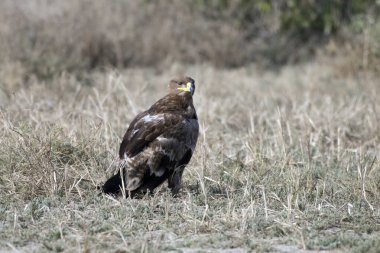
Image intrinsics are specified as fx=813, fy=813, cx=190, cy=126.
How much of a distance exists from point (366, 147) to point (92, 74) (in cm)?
531

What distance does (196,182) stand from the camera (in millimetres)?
6949

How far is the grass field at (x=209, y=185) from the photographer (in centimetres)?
538

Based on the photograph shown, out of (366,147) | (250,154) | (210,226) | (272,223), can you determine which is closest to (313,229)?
(272,223)

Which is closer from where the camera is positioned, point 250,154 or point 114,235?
point 114,235

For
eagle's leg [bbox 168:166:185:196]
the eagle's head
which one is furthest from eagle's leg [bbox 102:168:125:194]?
the eagle's head

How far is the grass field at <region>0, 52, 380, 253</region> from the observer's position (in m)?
5.38

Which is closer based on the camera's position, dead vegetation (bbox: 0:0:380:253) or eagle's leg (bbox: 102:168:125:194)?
dead vegetation (bbox: 0:0:380:253)

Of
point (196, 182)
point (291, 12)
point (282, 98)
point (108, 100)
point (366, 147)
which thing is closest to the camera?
point (196, 182)

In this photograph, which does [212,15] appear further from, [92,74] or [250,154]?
[250,154]

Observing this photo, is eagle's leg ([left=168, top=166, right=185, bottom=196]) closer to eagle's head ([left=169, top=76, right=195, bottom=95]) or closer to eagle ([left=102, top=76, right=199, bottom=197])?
eagle ([left=102, top=76, right=199, bottom=197])

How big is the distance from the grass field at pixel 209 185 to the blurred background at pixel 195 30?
317 cm

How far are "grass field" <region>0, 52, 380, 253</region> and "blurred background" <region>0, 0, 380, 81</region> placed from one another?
10.4 feet

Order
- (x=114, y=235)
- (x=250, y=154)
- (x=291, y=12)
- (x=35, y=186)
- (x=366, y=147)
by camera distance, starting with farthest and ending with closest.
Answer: (x=291, y=12), (x=366, y=147), (x=250, y=154), (x=35, y=186), (x=114, y=235)

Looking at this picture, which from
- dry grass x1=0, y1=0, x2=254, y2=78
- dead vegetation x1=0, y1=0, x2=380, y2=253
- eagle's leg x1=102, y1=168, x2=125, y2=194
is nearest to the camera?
dead vegetation x1=0, y1=0, x2=380, y2=253
